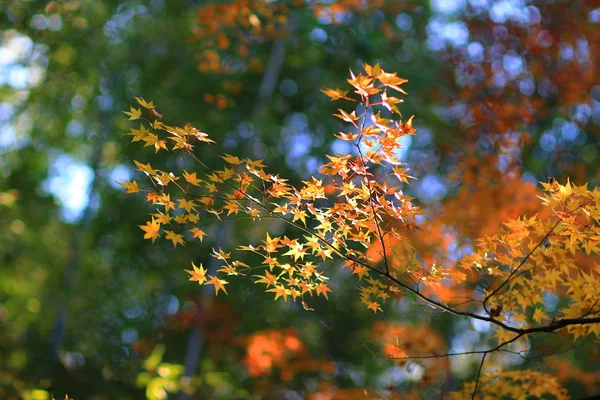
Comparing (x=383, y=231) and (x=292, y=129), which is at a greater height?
(x=383, y=231)

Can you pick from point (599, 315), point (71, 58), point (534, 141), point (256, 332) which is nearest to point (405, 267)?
point (599, 315)

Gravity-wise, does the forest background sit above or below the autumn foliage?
below

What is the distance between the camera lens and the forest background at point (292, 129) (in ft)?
22.2

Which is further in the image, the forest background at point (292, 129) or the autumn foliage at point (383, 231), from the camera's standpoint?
the forest background at point (292, 129)

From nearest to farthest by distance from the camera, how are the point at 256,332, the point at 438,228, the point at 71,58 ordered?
the point at 438,228 < the point at 256,332 < the point at 71,58

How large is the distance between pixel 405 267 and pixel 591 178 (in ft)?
20.1

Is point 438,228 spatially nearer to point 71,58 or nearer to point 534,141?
point 534,141

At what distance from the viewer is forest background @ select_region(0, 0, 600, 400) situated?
677 centimetres

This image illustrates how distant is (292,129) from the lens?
7730 mm

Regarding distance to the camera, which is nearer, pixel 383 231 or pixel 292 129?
pixel 383 231

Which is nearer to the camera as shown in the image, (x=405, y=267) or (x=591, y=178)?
(x=405, y=267)

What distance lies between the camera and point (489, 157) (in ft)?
23.1

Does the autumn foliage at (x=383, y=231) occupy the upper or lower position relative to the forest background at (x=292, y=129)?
upper

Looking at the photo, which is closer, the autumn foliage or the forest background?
the autumn foliage
